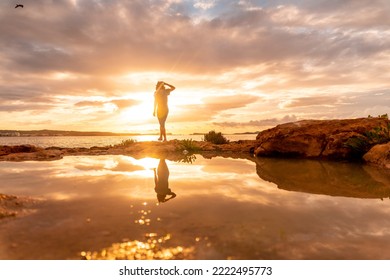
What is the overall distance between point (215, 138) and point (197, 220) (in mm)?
17008

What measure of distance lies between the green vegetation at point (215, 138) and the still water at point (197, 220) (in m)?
14.0

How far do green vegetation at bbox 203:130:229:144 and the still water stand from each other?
46.0ft

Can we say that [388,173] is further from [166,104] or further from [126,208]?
[166,104]

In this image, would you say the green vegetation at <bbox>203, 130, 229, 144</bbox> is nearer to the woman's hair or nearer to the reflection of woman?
the woman's hair

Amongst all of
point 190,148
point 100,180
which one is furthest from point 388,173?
point 190,148

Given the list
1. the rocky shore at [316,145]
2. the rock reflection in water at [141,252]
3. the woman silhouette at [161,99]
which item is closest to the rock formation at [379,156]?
the rocky shore at [316,145]

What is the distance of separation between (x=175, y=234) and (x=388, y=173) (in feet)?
21.9

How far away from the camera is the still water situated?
2.57 meters

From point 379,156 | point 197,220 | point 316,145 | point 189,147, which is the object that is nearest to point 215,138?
point 189,147

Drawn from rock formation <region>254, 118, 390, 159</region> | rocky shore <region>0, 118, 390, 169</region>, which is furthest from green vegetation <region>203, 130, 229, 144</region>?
rock formation <region>254, 118, 390, 159</region>

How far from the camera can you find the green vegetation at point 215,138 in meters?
20.1

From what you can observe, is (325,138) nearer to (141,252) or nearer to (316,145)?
(316,145)
